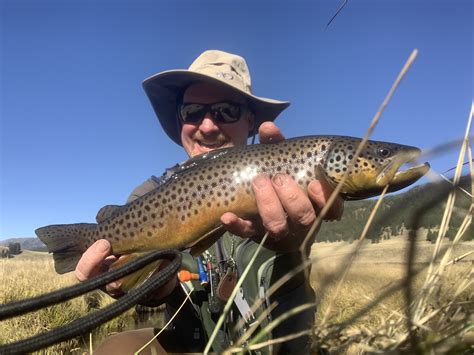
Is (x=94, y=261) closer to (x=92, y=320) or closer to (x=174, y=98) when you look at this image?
(x=92, y=320)

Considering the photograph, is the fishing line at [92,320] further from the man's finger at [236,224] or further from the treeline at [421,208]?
the man's finger at [236,224]

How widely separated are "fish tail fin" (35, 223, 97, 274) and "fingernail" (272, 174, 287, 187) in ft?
5.30

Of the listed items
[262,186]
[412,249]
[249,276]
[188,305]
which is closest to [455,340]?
[412,249]

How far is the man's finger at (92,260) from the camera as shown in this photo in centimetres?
313

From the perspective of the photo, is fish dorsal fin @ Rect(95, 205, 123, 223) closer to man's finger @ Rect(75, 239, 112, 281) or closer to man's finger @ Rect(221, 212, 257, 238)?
man's finger @ Rect(75, 239, 112, 281)

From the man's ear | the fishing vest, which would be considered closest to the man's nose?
the man's ear

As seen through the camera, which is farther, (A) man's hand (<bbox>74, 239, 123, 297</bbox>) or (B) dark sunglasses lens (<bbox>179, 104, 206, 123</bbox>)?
(B) dark sunglasses lens (<bbox>179, 104, 206, 123</bbox>)

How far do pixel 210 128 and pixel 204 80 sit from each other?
23.8 inches

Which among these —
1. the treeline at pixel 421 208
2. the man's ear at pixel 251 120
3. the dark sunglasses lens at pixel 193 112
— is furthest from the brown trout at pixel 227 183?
the man's ear at pixel 251 120

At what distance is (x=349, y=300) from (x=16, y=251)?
242 ft

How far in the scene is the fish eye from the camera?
9.74ft

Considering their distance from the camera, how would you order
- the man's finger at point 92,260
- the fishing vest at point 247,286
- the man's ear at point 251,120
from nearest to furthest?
the man's finger at point 92,260, the fishing vest at point 247,286, the man's ear at point 251,120

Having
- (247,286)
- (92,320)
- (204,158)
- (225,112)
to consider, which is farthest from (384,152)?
(225,112)

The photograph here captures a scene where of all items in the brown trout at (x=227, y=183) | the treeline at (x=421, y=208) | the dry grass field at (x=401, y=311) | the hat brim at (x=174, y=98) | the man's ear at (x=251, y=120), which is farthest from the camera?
the man's ear at (x=251, y=120)
